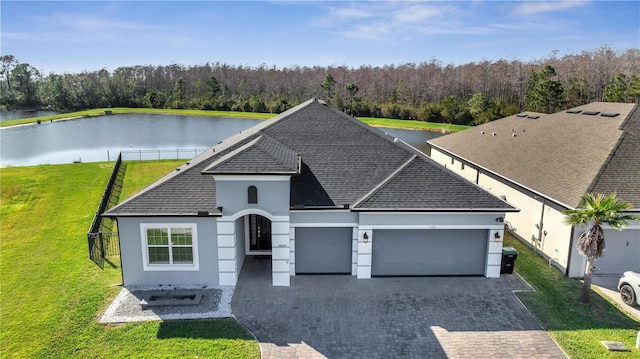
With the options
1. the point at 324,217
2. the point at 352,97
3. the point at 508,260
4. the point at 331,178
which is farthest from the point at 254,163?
the point at 352,97

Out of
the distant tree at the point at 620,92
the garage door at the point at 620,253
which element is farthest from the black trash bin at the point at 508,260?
the distant tree at the point at 620,92

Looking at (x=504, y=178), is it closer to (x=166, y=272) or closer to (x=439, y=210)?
(x=439, y=210)

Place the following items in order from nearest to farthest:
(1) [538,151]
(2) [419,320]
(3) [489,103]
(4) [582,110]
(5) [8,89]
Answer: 1. (2) [419,320]
2. (1) [538,151]
3. (4) [582,110]
4. (3) [489,103]
5. (5) [8,89]

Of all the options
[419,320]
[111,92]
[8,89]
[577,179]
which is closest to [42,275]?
[419,320]

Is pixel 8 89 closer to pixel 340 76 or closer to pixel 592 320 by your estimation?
pixel 340 76

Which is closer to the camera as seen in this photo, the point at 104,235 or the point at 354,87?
the point at 104,235

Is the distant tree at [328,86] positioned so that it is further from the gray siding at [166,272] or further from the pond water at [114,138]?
the gray siding at [166,272]
